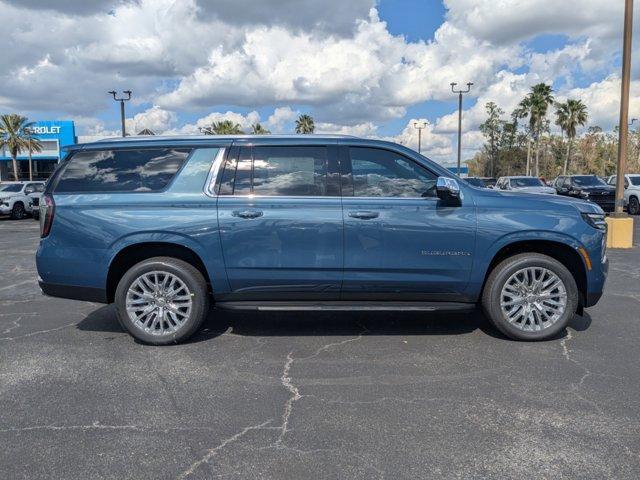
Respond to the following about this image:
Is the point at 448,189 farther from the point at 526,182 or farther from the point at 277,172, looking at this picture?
the point at 526,182

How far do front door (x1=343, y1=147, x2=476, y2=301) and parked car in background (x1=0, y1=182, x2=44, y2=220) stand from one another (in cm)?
2155

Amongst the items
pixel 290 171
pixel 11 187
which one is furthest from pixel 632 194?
pixel 11 187

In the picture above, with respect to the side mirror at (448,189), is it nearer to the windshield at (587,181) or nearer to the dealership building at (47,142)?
the windshield at (587,181)

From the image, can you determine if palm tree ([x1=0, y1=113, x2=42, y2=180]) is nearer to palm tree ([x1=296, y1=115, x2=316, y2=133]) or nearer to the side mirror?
palm tree ([x1=296, y1=115, x2=316, y2=133])

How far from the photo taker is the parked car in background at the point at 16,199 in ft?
73.9

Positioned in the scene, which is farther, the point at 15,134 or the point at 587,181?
the point at 15,134

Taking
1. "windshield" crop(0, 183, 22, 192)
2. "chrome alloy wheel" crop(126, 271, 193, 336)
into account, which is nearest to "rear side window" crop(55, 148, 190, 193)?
"chrome alloy wheel" crop(126, 271, 193, 336)

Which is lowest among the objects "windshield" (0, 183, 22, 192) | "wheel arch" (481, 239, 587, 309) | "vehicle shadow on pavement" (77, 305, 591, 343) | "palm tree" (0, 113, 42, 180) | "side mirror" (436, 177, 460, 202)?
"vehicle shadow on pavement" (77, 305, 591, 343)

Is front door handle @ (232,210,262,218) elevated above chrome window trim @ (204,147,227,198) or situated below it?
below

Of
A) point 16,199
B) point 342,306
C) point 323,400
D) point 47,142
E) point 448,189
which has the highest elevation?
point 47,142

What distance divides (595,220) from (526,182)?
1949 centimetres

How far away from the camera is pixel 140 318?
5.08 m

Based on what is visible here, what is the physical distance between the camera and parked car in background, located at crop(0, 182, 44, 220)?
2252cm

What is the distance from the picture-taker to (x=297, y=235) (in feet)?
16.1
